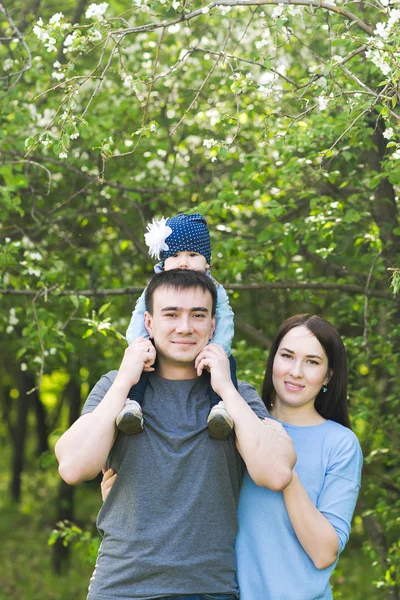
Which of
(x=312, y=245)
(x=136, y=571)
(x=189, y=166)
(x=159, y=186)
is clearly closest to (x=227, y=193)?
(x=312, y=245)

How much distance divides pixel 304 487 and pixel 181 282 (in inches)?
31.0

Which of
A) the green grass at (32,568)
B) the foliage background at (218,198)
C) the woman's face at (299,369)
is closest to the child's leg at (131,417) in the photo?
the woman's face at (299,369)

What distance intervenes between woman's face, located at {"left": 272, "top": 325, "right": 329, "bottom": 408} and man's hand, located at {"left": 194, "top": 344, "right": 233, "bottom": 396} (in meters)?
0.33

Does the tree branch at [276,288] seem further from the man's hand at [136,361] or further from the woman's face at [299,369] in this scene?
the man's hand at [136,361]

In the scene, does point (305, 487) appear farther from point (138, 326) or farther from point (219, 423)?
point (138, 326)

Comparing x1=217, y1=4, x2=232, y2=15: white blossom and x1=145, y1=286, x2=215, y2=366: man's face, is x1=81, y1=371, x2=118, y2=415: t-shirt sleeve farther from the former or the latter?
x1=217, y1=4, x2=232, y2=15: white blossom

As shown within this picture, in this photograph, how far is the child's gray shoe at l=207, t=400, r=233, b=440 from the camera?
8.09 ft

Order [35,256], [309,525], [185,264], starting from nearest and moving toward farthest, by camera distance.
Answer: [309,525], [185,264], [35,256]

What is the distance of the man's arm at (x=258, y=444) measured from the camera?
2457 millimetres

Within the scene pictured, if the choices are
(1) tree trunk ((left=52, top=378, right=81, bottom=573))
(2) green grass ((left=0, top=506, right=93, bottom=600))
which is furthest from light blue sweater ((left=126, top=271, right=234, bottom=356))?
(1) tree trunk ((left=52, top=378, right=81, bottom=573))

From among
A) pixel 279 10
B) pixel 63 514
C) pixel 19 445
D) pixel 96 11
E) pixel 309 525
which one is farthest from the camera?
pixel 19 445

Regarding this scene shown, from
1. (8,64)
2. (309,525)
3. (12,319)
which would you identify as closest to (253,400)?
(309,525)

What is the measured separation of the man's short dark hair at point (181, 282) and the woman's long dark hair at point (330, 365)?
0.35 metres

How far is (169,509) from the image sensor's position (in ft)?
8.18
